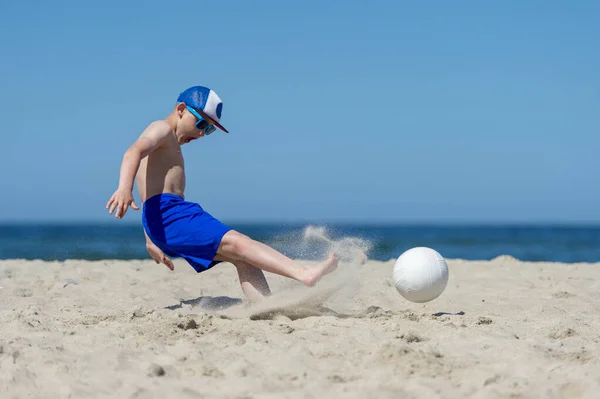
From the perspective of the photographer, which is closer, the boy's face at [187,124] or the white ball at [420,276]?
the white ball at [420,276]

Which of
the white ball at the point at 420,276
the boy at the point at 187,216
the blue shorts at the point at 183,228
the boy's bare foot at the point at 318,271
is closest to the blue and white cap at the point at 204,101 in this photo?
the boy at the point at 187,216

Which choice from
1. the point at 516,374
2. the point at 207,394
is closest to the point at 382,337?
the point at 516,374

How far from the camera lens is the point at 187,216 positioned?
5.00 meters

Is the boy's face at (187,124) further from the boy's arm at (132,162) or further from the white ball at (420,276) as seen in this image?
the white ball at (420,276)

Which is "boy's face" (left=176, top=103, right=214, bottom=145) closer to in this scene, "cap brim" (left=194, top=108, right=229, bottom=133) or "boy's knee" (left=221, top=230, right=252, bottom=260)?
"cap brim" (left=194, top=108, right=229, bottom=133)

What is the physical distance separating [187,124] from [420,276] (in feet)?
6.73

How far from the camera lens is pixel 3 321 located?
14.7ft

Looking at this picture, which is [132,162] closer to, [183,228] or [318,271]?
[183,228]

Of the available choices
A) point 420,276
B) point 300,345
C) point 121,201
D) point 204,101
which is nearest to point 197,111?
point 204,101

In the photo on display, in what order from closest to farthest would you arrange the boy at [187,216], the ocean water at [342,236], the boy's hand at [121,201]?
1. the boy's hand at [121,201]
2. the boy at [187,216]
3. the ocean water at [342,236]

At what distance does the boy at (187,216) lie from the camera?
4.75m

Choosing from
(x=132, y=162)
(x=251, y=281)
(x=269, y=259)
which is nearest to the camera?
(x=132, y=162)

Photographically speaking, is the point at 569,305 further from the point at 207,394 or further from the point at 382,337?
the point at 207,394

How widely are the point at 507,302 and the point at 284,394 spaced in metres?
3.53
